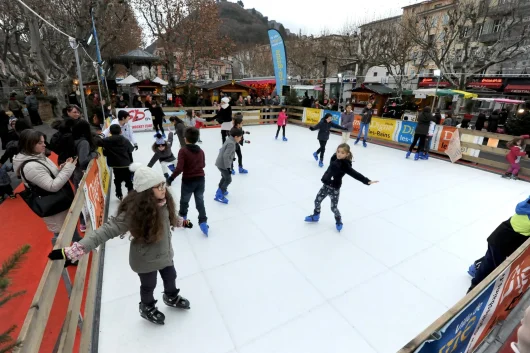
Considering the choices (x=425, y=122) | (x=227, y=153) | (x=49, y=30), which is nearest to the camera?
(x=227, y=153)

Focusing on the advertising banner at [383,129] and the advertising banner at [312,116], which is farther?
the advertising banner at [312,116]

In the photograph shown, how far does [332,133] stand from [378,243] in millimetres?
8537

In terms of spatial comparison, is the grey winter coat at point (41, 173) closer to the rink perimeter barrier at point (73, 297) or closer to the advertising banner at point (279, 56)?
the rink perimeter barrier at point (73, 297)

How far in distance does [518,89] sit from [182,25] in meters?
24.6

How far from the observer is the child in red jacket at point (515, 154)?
21.1ft

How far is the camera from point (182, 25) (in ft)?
64.4

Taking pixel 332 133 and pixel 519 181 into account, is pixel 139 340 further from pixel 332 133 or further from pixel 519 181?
pixel 332 133

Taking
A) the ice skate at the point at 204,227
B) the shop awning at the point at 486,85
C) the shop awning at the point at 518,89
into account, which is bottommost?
the ice skate at the point at 204,227

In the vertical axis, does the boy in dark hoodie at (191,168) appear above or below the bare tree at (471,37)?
below

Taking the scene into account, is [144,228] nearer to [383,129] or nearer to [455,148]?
[455,148]

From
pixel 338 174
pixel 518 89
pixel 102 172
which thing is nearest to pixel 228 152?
pixel 338 174

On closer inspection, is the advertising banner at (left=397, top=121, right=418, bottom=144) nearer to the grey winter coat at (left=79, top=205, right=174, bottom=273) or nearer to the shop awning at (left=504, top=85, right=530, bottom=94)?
the grey winter coat at (left=79, top=205, right=174, bottom=273)

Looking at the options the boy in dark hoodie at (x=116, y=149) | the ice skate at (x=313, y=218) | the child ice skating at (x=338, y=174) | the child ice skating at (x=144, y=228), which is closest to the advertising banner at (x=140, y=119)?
the boy in dark hoodie at (x=116, y=149)

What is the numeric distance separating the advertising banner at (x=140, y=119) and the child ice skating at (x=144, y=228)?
410 inches
